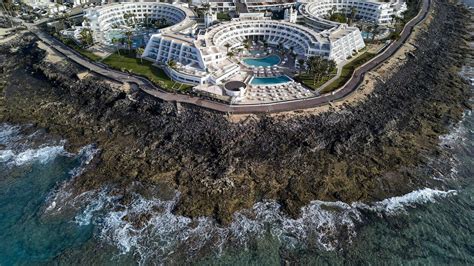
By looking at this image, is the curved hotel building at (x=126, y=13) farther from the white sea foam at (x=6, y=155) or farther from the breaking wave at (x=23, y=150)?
the white sea foam at (x=6, y=155)

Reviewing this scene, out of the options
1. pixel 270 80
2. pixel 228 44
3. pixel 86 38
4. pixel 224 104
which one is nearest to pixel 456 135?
pixel 270 80

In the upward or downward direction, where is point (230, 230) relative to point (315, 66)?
downward

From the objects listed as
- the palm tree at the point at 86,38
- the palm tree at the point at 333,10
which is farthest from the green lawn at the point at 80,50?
the palm tree at the point at 333,10

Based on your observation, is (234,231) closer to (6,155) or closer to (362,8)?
(6,155)

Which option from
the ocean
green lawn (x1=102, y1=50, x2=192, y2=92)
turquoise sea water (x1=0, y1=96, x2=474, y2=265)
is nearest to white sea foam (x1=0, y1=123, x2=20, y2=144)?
the ocean

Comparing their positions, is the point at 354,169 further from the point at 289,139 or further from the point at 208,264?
the point at 208,264

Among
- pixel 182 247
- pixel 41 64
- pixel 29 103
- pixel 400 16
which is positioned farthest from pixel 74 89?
pixel 400 16
